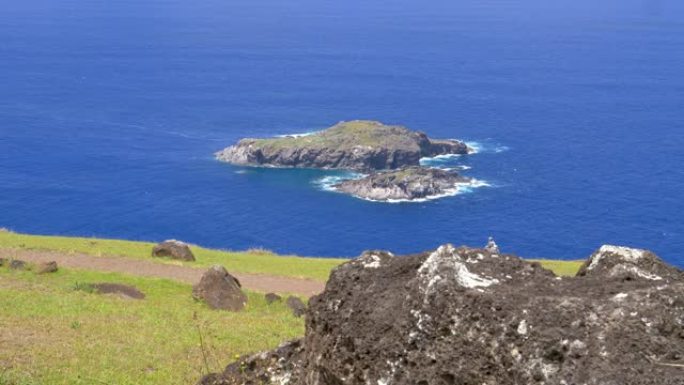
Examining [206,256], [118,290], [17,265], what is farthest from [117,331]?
[206,256]

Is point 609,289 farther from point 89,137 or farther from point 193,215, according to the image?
point 89,137

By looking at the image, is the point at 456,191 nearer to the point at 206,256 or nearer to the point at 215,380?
the point at 206,256

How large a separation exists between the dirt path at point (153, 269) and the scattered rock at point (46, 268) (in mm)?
2527

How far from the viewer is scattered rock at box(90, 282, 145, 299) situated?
3447cm

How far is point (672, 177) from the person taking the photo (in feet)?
543

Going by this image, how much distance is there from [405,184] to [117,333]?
13988 cm

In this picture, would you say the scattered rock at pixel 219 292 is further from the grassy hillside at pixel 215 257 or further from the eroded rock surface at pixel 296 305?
the grassy hillside at pixel 215 257

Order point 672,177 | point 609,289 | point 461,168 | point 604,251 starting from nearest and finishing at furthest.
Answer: point 609,289 → point 604,251 → point 672,177 → point 461,168

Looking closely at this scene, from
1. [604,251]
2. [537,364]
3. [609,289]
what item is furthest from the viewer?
[604,251]

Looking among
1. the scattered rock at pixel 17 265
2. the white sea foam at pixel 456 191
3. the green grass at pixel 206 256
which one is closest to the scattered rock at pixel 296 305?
the green grass at pixel 206 256

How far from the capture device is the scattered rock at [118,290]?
113 feet

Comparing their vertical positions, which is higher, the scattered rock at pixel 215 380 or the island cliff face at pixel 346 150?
the scattered rock at pixel 215 380

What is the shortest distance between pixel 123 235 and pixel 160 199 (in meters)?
20.0

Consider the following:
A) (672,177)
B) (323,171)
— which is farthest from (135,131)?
(672,177)
